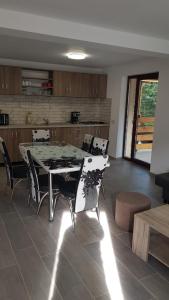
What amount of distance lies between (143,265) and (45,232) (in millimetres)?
1175

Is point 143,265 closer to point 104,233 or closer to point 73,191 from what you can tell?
point 104,233

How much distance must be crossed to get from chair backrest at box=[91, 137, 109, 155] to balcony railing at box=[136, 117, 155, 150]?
2.01m

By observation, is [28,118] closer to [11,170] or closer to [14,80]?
[14,80]

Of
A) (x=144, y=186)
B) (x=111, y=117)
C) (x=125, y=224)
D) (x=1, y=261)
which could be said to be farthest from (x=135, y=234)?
(x=111, y=117)

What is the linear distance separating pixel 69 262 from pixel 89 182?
2.90ft

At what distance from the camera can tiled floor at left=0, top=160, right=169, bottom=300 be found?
209 cm

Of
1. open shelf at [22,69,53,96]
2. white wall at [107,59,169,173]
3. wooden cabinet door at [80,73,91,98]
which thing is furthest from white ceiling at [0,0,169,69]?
wooden cabinet door at [80,73,91,98]

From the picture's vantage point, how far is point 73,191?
309 cm

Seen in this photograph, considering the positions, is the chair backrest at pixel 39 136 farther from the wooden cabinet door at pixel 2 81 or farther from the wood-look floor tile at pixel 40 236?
the wood-look floor tile at pixel 40 236

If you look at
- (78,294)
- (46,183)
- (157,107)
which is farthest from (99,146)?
(78,294)

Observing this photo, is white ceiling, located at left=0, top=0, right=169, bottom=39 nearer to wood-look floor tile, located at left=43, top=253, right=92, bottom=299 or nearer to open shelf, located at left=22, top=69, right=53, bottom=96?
wood-look floor tile, located at left=43, top=253, right=92, bottom=299

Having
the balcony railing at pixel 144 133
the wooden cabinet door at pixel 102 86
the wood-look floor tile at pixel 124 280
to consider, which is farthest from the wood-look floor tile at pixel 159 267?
the wooden cabinet door at pixel 102 86

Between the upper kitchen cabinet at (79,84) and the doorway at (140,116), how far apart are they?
916 mm

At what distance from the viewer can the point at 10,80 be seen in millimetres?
5711
